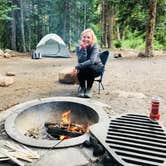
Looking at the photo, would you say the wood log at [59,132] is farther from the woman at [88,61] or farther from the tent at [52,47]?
the tent at [52,47]

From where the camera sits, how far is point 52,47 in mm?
11742

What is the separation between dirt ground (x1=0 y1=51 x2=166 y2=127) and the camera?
4.93m

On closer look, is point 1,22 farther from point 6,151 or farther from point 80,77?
point 6,151

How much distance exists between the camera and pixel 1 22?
44.8 ft

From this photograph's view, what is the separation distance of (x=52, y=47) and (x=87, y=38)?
7006 mm

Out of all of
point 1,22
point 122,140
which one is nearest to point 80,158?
point 122,140

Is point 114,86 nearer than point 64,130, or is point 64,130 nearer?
point 64,130

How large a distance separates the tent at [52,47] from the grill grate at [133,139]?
8.37m

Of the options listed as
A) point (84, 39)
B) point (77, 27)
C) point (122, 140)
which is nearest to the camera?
point (122, 140)

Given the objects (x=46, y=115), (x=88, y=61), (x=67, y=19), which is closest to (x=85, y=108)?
(x=46, y=115)

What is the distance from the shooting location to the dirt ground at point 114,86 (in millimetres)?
4930

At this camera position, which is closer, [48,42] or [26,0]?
[48,42]

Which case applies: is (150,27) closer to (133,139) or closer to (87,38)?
(87,38)

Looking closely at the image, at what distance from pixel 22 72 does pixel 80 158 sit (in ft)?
18.8
